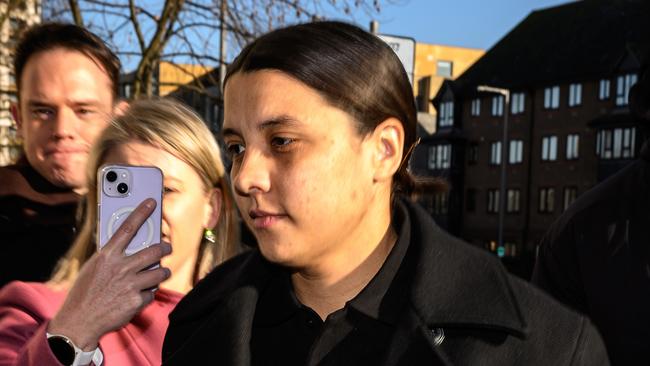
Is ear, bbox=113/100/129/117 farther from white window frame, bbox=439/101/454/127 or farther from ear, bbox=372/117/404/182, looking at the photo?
white window frame, bbox=439/101/454/127

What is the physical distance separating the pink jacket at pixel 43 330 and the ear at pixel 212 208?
341 millimetres

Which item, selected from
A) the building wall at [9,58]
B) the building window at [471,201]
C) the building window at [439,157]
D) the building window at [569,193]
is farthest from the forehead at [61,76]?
the building window at [439,157]

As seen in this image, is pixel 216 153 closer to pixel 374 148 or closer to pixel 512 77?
pixel 374 148

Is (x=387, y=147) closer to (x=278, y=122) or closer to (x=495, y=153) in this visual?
(x=278, y=122)

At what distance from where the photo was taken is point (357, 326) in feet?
6.79

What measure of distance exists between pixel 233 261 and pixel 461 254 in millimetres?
836

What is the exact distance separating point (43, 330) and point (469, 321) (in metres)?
1.24

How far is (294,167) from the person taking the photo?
6.54 feet

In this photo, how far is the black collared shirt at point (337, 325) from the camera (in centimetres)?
204

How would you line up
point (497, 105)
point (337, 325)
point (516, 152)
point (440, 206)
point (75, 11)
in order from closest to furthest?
1. point (337, 325)
2. point (75, 11)
3. point (516, 152)
4. point (497, 105)
5. point (440, 206)

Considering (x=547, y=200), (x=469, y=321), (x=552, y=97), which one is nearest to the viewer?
(x=469, y=321)

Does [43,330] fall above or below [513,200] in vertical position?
above

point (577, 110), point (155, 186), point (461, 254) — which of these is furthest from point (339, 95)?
point (577, 110)

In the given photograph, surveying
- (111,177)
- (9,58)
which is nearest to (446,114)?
(9,58)
